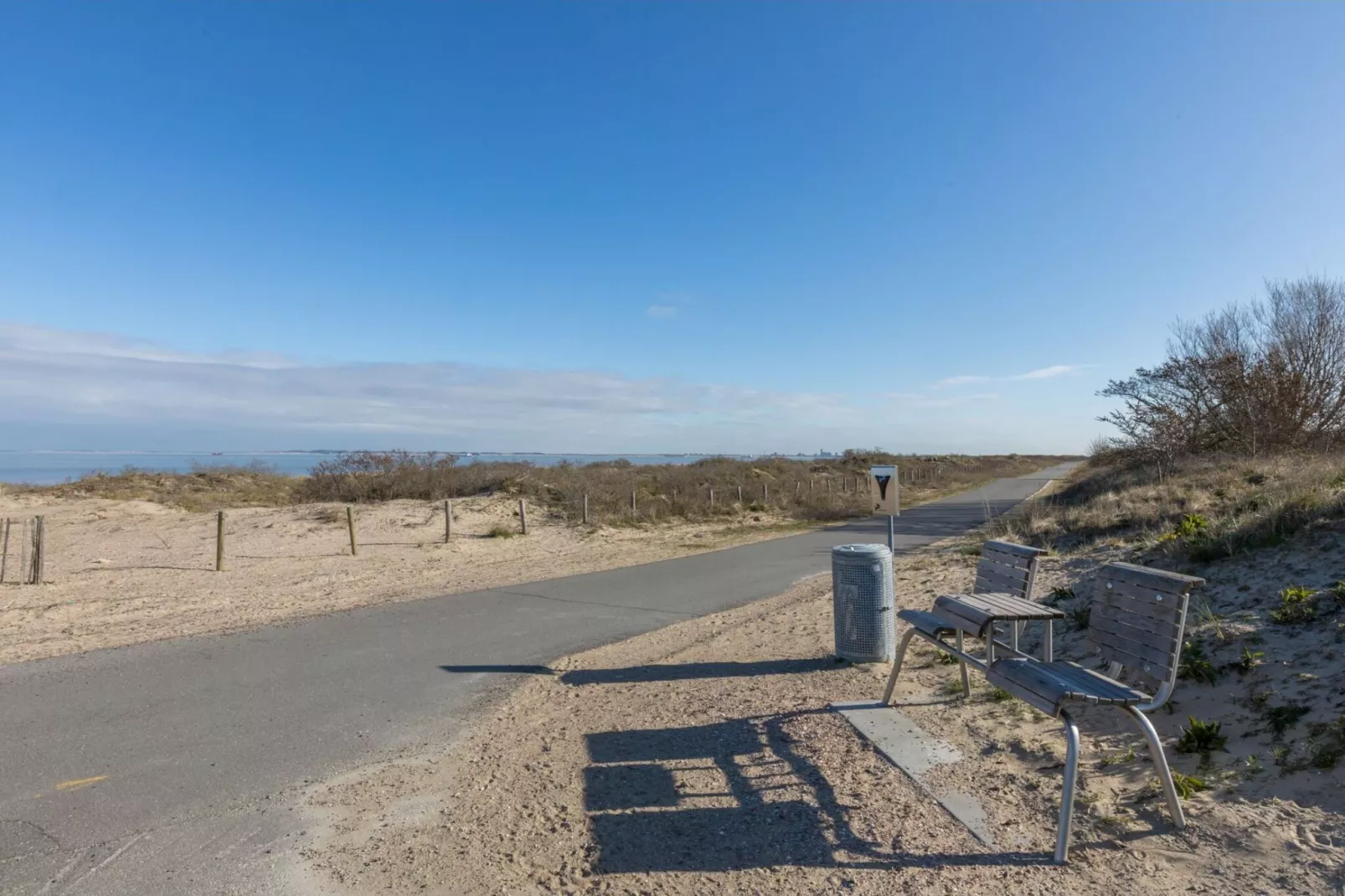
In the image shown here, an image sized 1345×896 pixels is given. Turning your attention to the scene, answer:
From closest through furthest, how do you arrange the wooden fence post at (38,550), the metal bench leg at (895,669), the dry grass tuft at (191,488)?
the metal bench leg at (895,669), the wooden fence post at (38,550), the dry grass tuft at (191,488)

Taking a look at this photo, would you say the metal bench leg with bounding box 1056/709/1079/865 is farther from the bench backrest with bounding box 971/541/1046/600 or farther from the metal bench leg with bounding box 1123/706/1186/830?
the bench backrest with bounding box 971/541/1046/600

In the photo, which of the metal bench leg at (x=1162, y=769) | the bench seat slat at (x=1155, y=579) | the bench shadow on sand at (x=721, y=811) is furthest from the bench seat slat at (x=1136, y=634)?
the bench shadow on sand at (x=721, y=811)

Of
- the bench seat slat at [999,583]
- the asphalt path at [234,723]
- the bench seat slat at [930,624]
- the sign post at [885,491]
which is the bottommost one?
the asphalt path at [234,723]

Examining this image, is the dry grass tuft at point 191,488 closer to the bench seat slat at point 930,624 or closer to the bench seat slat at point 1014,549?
the bench seat slat at point 930,624

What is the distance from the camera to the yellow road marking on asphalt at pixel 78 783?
421 cm

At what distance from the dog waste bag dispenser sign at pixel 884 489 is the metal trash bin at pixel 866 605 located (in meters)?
0.89

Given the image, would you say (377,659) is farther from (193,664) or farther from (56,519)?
(56,519)

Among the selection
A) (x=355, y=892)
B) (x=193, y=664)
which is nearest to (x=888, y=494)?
(x=355, y=892)

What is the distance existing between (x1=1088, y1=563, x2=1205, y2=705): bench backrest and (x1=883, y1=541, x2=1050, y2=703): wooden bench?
0.62 m

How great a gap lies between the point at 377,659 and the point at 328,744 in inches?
89.7

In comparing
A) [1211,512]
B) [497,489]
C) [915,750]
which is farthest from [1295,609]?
[497,489]

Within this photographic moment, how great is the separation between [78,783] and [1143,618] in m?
5.92

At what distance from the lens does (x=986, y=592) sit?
582cm

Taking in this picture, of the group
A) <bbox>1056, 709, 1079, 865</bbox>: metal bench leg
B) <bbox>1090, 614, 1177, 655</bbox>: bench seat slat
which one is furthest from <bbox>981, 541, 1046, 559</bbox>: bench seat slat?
<bbox>1056, 709, 1079, 865</bbox>: metal bench leg
